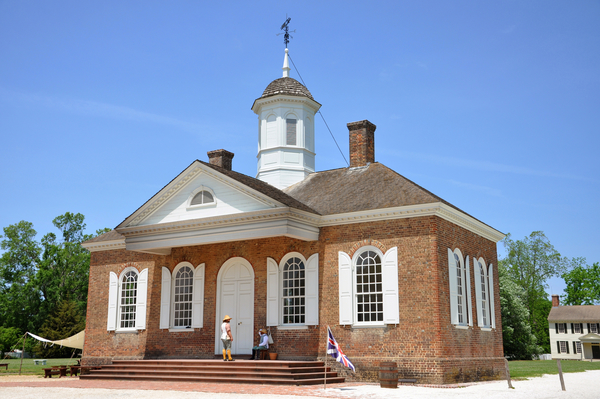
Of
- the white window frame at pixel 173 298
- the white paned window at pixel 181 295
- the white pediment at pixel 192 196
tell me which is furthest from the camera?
the white paned window at pixel 181 295

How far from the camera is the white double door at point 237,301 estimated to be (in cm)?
2169

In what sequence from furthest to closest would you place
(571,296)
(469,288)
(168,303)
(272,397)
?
(571,296) → (168,303) → (469,288) → (272,397)

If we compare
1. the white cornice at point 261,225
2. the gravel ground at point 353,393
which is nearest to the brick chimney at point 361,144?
the white cornice at point 261,225

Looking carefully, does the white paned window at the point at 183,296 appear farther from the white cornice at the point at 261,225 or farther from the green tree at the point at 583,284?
the green tree at the point at 583,284

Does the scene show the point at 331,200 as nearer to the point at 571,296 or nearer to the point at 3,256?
the point at 3,256

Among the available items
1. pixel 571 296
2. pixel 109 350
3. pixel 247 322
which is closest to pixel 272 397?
pixel 247 322

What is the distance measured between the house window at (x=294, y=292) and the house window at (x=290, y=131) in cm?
750

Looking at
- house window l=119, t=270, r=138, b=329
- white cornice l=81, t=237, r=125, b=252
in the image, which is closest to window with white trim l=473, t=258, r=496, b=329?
house window l=119, t=270, r=138, b=329

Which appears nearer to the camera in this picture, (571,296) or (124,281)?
(124,281)

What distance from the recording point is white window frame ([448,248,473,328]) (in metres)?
19.3

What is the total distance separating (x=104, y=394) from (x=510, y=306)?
36.8 metres

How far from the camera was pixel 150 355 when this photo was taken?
915 inches

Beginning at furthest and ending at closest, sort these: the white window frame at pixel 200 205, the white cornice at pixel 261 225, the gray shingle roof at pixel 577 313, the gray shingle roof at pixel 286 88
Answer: the gray shingle roof at pixel 577 313
the gray shingle roof at pixel 286 88
the white window frame at pixel 200 205
the white cornice at pixel 261 225

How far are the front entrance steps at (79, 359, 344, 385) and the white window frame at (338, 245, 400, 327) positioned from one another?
188 cm
